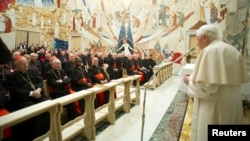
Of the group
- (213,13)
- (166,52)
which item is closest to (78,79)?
(166,52)

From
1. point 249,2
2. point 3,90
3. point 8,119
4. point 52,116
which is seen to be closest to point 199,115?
point 52,116

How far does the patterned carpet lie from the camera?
4191 millimetres

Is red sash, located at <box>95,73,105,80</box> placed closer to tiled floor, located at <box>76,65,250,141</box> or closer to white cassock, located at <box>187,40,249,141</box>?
tiled floor, located at <box>76,65,250,141</box>

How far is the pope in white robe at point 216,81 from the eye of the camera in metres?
2.57

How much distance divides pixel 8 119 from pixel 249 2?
5.89 metres

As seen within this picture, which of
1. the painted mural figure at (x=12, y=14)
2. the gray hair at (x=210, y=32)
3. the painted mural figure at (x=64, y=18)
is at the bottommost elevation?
the gray hair at (x=210, y=32)

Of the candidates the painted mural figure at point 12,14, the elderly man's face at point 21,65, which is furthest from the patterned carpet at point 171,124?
the painted mural figure at point 12,14

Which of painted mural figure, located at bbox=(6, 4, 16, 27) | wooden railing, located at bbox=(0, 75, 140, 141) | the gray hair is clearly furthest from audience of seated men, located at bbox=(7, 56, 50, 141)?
painted mural figure, located at bbox=(6, 4, 16, 27)

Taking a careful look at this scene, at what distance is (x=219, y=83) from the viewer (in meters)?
2.53

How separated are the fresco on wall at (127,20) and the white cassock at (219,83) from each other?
11.7m

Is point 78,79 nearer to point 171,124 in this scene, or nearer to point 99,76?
point 99,76

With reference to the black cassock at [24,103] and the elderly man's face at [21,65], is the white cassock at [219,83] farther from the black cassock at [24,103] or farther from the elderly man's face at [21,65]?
the elderly man's face at [21,65]

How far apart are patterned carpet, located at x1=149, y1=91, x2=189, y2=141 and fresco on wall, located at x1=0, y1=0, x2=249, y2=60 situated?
366 inches

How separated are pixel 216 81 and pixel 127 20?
15675mm
